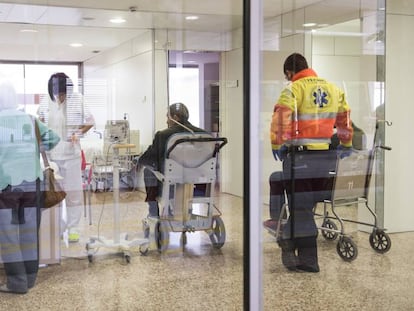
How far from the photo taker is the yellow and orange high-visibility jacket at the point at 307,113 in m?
3.64

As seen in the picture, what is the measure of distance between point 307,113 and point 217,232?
134cm

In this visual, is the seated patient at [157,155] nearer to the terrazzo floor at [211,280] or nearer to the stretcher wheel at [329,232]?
the terrazzo floor at [211,280]

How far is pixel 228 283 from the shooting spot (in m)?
3.46

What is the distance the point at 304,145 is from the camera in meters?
3.77

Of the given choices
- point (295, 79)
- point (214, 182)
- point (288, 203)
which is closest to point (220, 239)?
point (214, 182)

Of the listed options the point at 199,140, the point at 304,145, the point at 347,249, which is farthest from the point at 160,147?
the point at 347,249

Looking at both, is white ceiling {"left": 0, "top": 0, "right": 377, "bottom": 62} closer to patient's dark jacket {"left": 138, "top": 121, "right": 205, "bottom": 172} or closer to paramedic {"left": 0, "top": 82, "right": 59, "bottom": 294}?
→ patient's dark jacket {"left": 138, "top": 121, "right": 205, "bottom": 172}

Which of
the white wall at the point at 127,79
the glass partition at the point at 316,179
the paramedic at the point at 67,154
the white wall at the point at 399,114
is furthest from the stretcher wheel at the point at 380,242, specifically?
the white wall at the point at 127,79

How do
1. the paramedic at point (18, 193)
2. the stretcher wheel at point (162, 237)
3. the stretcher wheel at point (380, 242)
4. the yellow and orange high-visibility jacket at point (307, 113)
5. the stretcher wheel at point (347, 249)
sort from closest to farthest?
1. the paramedic at point (18, 193)
2. the yellow and orange high-visibility jacket at point (307, 113)
3. the stretcher wheel at point (347, 249)
4. the stretcher wheel at point (380, 242)
5. the stretcher wheel at point (162, 237)

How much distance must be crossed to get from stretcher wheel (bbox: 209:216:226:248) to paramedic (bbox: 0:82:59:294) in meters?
1.51

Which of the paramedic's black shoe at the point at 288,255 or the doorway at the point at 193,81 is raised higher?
the doorway at the point at 193,81

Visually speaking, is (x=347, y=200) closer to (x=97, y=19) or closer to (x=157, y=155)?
(x=157, y=155)

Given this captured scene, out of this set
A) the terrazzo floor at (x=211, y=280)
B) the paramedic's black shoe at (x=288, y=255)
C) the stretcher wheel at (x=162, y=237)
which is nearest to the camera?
the terrazzo floor at (x=211, y=280)

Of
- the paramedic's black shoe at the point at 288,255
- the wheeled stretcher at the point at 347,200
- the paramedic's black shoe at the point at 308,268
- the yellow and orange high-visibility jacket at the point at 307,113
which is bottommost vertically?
the paramedic's black shoe at the point at 308,268
